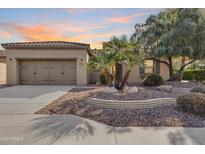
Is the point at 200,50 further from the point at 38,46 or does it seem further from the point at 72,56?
the point at 38,46

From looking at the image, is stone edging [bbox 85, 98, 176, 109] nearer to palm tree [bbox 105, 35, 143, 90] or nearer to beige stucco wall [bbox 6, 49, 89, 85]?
palm tree [bbox 105, 35, 143, 90]

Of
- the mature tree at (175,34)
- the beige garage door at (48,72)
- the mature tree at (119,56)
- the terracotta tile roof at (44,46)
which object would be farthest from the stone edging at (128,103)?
the beige garage door at (48,72)

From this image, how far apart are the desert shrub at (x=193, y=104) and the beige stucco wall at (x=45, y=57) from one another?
496 inches

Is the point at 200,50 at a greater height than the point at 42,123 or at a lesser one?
greater

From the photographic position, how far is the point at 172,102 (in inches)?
380

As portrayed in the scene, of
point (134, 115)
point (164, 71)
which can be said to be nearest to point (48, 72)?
point (164, 71)

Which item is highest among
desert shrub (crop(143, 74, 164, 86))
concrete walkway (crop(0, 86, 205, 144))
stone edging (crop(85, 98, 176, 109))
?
desert shrub (crop(143, 74, 164, 86))

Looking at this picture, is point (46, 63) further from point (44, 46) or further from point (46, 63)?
point (44, 46)

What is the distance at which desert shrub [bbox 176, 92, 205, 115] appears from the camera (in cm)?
798

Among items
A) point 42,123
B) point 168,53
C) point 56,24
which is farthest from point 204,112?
point 56,24

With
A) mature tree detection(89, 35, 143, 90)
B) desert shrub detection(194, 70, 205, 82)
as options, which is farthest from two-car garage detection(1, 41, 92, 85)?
desert shrub detection(194, 70, 205, 82)

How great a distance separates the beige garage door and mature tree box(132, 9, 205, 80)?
6.96 meters

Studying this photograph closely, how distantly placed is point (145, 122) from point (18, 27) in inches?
612

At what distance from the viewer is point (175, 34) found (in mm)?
17188
